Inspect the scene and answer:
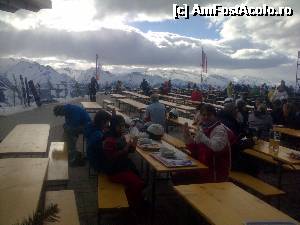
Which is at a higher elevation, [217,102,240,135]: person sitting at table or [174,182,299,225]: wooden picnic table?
[217,102,240,135]: person sitting at table

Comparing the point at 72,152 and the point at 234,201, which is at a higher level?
the point at 234,201

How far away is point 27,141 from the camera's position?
5.98 metres

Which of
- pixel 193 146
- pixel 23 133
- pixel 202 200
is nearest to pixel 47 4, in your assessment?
pixel 23 133

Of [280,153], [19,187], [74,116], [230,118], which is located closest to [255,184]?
[280,153]

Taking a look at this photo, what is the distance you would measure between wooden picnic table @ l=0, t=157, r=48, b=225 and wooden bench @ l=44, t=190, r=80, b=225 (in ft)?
0.82

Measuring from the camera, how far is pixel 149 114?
8.14 metres

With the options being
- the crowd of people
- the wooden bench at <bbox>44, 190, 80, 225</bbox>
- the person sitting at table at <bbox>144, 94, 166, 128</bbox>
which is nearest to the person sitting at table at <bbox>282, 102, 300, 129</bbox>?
the person sitting at table at <bbox>144, 94, 166, 128</bbox>

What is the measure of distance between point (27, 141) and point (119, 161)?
2.03 meters

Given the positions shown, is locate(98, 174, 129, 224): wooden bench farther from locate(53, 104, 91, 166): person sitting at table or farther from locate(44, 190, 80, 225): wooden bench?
locate(53, 104, 91, 166): person sitting at table

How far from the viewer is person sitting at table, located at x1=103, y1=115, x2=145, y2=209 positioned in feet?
15.3

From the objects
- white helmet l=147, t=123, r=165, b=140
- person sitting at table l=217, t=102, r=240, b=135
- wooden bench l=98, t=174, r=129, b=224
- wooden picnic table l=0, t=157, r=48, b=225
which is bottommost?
wooden bench l=98, t=174, r=129, b=224

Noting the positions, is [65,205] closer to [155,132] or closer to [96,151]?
[96,151]

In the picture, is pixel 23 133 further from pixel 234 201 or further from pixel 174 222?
pixel 234 201

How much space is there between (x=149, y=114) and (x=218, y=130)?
→ 381cm
